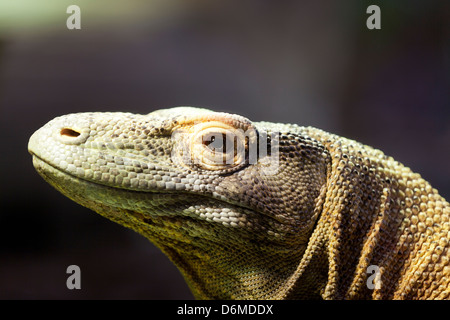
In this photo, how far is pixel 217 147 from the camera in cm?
212

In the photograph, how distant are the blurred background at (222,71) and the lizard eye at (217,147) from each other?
1.07 meters

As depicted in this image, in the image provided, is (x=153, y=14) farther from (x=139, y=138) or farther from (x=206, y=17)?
(x=139, y=138)

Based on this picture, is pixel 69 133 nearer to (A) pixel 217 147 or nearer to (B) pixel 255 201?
(A) pixel 217 147

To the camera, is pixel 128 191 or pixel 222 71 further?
pixel 222 71

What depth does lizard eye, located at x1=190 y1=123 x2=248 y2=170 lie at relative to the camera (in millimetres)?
2100

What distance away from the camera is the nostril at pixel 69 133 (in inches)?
80.8

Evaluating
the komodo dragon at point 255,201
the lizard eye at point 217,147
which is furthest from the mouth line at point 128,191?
the lizard eye at point 217,147

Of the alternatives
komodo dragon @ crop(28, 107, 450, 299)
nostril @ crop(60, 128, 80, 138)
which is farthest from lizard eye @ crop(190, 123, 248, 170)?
nostril @ crop(60, 128, 80, 138)

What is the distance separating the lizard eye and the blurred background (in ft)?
3.51

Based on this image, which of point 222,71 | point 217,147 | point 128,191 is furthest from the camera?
point 222,71

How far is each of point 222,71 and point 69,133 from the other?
1467 millimetres

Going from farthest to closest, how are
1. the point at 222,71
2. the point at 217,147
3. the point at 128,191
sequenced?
the point at 222,71, the point at 217,147, the point at 128,191

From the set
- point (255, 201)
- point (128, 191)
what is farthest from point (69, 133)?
point (255, 201)

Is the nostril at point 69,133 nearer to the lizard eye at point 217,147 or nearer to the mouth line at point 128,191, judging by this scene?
the mouth line at point 128,191
